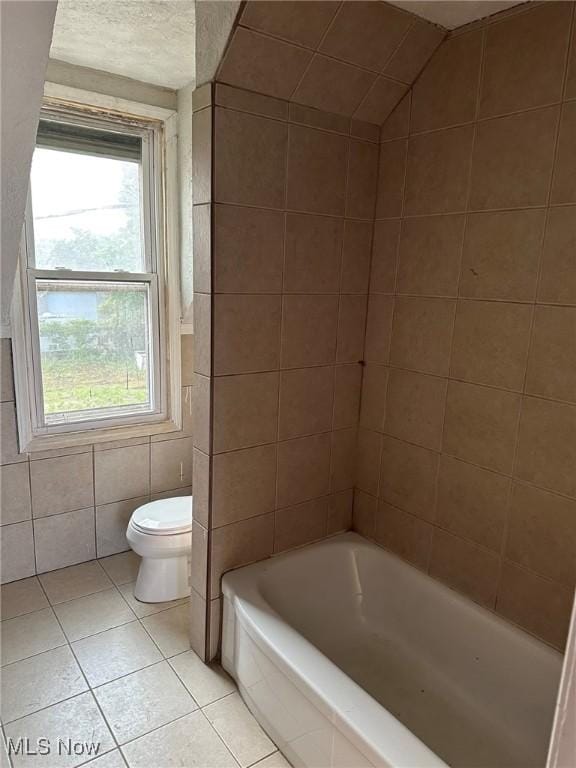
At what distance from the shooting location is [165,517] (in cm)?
238

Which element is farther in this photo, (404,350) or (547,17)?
(404,350)

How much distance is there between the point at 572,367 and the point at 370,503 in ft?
3.34

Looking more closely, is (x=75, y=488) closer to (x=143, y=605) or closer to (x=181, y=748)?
(x=143, y=605)

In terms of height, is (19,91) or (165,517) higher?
(19,91)

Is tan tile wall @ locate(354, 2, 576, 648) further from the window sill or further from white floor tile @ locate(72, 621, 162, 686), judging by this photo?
the window sill

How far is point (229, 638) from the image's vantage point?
1.90 m

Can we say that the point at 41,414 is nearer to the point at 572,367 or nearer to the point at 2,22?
the point at 2,22

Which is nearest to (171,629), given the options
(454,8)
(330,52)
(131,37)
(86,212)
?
(86,212)

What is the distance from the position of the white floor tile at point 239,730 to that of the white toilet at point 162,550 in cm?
64

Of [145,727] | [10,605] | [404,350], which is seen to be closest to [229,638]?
[145,727]

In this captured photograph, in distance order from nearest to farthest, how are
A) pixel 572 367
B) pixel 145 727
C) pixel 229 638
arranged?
pixel 572 367 → pixel 145 727 → pixel 229 638

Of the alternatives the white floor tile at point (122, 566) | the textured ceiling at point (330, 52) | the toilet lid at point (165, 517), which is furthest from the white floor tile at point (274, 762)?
the textured ceiling at point (330, 52)

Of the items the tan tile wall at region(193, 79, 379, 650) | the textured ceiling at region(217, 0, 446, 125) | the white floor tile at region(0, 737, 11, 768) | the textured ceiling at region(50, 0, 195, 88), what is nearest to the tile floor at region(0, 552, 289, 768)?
the white floor tile at region(0, 737, 11, 768)

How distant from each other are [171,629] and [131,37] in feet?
7.70
